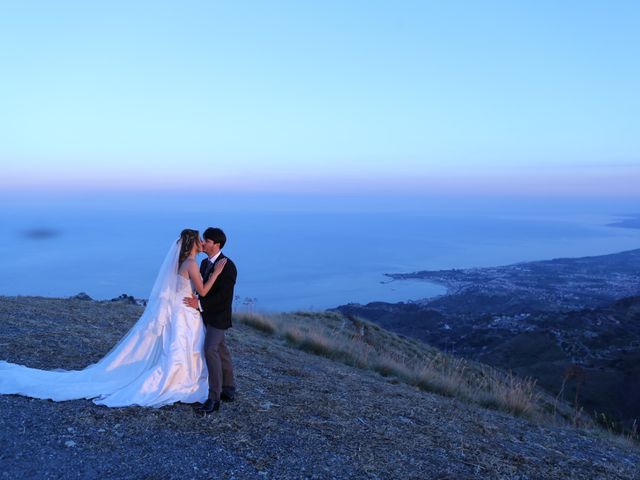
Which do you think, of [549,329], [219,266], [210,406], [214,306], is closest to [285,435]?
[210,406]

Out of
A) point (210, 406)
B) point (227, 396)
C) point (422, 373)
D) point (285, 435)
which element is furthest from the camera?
point (422, 373)

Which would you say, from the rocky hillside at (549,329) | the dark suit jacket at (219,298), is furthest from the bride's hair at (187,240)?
the rocky hillside at (549,329)

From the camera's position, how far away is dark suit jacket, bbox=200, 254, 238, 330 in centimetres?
544

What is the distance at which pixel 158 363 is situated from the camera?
550 cm

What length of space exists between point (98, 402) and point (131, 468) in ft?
4.43

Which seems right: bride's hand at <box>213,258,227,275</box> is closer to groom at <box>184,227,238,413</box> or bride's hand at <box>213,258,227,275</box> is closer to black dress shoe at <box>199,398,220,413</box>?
groom at <box>184,227,238,413</box>

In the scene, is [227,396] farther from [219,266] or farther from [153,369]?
[219,266]

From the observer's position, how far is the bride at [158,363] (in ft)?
17.6

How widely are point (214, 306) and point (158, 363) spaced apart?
847mm

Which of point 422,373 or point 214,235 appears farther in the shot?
point 422,373

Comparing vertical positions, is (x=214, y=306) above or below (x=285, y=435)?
above

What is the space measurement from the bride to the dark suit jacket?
10 cm

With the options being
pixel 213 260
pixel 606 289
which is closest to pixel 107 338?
pixel 213 260

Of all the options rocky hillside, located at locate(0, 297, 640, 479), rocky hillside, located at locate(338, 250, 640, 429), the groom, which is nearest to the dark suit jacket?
the groom
